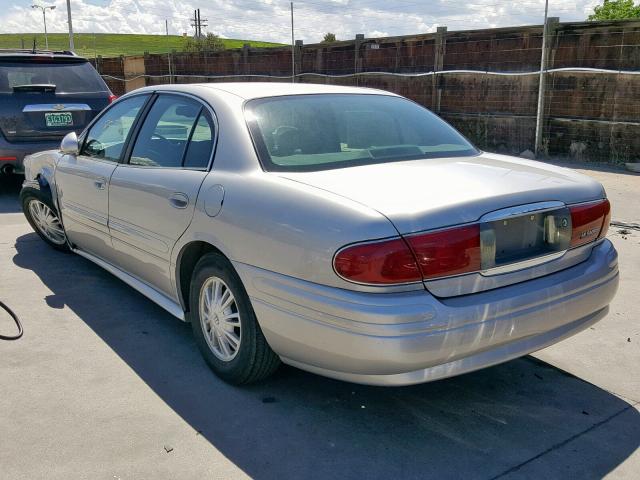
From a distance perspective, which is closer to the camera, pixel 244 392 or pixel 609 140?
pixel 244 392

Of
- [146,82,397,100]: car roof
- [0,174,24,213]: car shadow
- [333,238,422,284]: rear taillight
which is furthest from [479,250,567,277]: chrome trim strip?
[0,174,24,213]: car shadow

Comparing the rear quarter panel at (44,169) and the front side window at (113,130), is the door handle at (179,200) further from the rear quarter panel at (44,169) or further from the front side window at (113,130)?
the rear quarter panel at (44,169)

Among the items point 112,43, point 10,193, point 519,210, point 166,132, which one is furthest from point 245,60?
point 112,43

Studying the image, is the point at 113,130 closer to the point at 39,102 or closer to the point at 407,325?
the point at 407,325

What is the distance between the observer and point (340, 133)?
3.51 metres

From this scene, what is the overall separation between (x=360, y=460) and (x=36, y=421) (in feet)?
5.11

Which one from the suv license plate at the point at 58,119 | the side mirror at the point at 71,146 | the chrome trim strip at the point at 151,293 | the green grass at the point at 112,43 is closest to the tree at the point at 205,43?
the green grass at the point at 112,43

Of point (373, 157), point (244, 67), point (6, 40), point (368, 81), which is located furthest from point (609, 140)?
point (6, 40)

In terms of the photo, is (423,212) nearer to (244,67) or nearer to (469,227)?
(469,227)

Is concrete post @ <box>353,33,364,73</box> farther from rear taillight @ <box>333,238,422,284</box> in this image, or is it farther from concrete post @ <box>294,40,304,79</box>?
rear taillight @ <box>333,238,422,284</box>

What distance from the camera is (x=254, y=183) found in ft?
9.93

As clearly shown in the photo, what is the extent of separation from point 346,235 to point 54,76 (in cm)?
677

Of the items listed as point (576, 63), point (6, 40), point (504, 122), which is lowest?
point (504, 122)

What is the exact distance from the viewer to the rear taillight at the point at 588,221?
9.90ft
